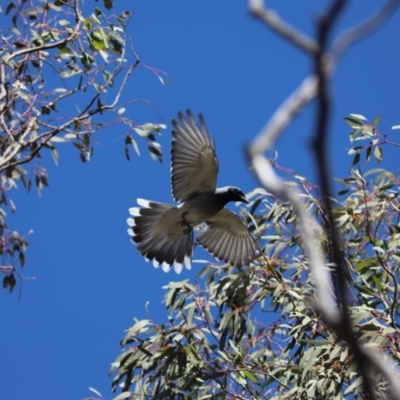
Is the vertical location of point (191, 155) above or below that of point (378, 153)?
above

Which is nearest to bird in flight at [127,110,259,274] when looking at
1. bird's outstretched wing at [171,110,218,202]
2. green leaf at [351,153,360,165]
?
bird's outstretched wing at [171,110,218,202]

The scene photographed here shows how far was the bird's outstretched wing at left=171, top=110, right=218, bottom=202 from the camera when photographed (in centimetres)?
549

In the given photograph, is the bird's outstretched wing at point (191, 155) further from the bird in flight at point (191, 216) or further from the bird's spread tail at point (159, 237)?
the bird's spread tail at point (159, 237)

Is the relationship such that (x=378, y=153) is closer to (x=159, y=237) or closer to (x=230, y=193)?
(x=230, y=193)

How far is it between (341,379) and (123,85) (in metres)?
1.77

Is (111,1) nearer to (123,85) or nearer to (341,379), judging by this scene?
(123,85)

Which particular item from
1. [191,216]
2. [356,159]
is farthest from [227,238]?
[356,159]

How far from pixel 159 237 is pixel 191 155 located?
705 millimetres

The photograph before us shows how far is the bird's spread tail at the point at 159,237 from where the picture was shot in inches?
231

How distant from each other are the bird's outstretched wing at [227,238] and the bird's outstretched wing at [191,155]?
12.9 inches

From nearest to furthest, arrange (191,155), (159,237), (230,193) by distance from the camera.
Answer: (191,155) → (230,193) → (159,237)

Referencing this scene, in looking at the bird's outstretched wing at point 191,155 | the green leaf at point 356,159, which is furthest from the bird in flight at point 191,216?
the green leaf at point 356,159

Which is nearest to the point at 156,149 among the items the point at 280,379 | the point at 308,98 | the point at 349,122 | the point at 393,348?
the point at 349,122

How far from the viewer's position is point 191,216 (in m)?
5.73
